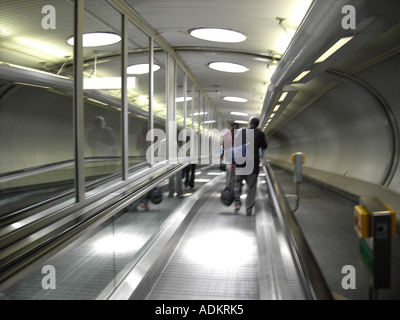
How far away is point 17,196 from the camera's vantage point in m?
5.09

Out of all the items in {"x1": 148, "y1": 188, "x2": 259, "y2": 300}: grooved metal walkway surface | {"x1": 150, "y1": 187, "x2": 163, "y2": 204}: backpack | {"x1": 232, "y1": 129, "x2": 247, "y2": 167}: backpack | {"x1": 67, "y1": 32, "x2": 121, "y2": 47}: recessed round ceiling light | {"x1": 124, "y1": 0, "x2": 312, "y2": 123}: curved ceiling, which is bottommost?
{"x1": 148, "y1": 188, "x2": 259, "y2": 300}: grooved metal walkway surface

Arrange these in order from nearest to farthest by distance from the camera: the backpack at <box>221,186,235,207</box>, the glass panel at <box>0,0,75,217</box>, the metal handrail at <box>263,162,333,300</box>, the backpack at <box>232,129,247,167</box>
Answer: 1. the metal handrail at <box>263,162,333,300</box>
2. the glass panel at <box>0,0,75,217</box>
3. the backpack at <box>232,129,247,167</box>
4. the backpack at <box>221,186,235,207</box>

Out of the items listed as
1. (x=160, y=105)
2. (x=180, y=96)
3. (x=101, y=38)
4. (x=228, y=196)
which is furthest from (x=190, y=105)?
(x=101, y=38)

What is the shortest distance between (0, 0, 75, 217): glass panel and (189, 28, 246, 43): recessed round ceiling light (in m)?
2.50

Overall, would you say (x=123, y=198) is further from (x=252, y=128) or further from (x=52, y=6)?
(x=252, y=128)

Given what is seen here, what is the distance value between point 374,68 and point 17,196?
6.66 metres

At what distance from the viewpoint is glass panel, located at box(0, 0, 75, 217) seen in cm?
383

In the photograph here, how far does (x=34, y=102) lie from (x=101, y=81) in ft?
8.56

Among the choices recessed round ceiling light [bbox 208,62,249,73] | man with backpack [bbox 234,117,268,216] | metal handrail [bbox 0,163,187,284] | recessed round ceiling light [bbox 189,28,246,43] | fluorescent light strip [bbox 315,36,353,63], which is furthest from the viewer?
recessed round ceiling light [bbox 208,62,249,73]

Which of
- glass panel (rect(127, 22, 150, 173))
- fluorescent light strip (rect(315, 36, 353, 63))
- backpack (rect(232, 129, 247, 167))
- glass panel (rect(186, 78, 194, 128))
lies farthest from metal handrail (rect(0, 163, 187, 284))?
glass panel (rect(186, 78, 194, 128))

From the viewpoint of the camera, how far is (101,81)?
14.2 feet

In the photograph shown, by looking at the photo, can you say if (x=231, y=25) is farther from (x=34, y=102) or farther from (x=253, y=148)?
(x=34, y=102)

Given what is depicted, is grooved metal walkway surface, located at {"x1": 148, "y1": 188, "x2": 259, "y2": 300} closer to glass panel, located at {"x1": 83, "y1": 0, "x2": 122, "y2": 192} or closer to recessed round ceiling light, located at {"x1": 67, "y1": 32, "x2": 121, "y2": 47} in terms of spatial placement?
glass panel, located at {"x1": 83, "y1": 0, "x2": 122, "y2": 192}

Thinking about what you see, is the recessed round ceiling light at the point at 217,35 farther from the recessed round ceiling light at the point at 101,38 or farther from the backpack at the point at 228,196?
the backpack at the point at 228,196
